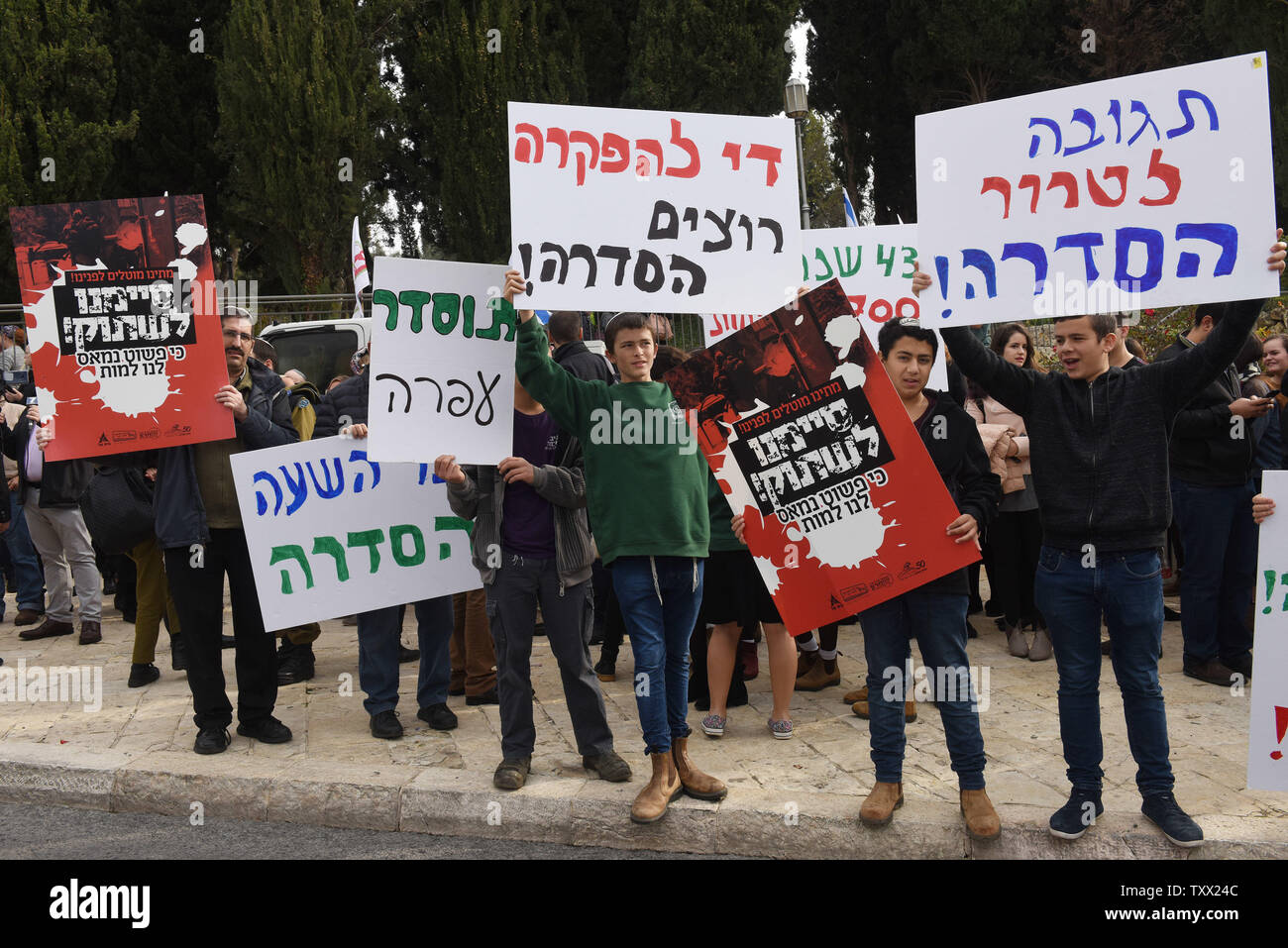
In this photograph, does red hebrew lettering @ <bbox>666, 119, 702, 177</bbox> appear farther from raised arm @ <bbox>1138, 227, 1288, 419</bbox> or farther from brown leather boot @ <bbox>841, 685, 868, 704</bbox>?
brown leather boot @ <bbox>841, 685, 868, 704</bbox>

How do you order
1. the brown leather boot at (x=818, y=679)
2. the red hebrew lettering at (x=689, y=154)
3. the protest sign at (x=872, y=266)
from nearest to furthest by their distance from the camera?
the red hebrew lettering at (x=689, y=154)
the brown leather boot at (x=818, y=679)
the protest sign at (x=872, y=266)

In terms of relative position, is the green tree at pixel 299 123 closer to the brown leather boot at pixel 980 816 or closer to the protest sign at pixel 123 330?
the protest sign at pixel 123 330

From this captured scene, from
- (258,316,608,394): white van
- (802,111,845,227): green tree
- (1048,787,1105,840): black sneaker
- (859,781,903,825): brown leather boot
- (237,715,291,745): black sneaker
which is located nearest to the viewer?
(1048,787,1105,840): black sneaker

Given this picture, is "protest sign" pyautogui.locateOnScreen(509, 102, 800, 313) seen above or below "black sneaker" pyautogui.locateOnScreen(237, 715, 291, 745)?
above

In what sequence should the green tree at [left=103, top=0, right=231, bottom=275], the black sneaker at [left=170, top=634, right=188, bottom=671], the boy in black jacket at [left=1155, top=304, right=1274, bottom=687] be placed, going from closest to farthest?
the boy in black jacket at [left=1155, top=304, right=1274, bottom=687] < the black sneaker at [left=170, top=634, right=188, bottom=671] < the green tree at [left=103, top=0, right=231, bottom=275]

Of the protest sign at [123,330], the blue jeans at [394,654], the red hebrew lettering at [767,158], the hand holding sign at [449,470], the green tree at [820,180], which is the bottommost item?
the blue jeans at [394,654]

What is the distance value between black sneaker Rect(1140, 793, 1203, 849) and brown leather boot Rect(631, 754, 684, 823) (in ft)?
5.92

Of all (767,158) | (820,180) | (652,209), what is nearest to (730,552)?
(652,209)

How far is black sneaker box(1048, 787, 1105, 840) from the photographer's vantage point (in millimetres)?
4199

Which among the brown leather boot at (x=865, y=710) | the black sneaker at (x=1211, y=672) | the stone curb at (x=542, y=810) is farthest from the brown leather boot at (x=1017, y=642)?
the stone curb at (x=542, y=810)

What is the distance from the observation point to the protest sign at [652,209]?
4703 millimetres

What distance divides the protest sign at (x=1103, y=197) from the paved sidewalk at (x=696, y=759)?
195cm

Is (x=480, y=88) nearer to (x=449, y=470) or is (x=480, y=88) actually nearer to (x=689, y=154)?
(x=689, y=154)

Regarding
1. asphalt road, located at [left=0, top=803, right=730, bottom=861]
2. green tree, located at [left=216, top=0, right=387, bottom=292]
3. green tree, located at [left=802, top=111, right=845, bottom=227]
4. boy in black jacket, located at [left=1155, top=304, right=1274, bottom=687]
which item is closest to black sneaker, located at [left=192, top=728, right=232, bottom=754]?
asphalt road, located at [left=0, top=803, right=730, bottom=861]
